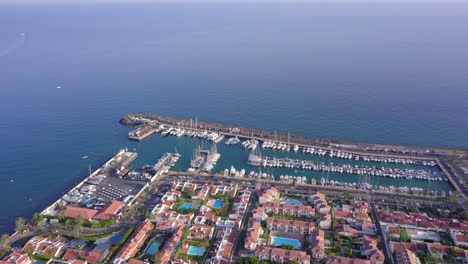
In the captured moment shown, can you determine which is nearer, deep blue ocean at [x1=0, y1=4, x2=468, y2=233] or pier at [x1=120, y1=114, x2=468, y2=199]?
pier at [x1=120, y1=114, x2=468, y2=199]

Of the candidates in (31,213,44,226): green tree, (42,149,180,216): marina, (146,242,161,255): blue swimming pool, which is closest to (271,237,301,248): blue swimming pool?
(146,242,161,255): blue swimming pool

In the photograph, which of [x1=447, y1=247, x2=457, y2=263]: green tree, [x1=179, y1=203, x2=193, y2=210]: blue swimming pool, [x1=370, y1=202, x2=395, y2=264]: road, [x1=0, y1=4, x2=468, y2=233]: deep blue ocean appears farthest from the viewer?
[x1=0, y1=4, x2=468, y2=233]: deep blue ocean

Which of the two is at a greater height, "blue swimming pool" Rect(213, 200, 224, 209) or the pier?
the pier

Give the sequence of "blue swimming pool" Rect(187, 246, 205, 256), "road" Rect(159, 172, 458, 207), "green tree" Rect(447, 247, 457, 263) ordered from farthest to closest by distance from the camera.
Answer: "road" Rect(159, 172, 458, 207) < "blue swimming pool" Rect(187, 246, 205, 256) < "green tree" Rect(447, 247, 457, 263)

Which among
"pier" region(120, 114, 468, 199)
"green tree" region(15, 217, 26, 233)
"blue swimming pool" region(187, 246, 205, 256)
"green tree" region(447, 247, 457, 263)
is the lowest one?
"green tree" region(15, 217, 26, 233)

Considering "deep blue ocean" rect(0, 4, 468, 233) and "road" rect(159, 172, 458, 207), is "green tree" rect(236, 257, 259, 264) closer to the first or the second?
"road" rect(159, 172, 458, 207)

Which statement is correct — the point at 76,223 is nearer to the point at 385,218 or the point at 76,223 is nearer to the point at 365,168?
the point at 385,218
